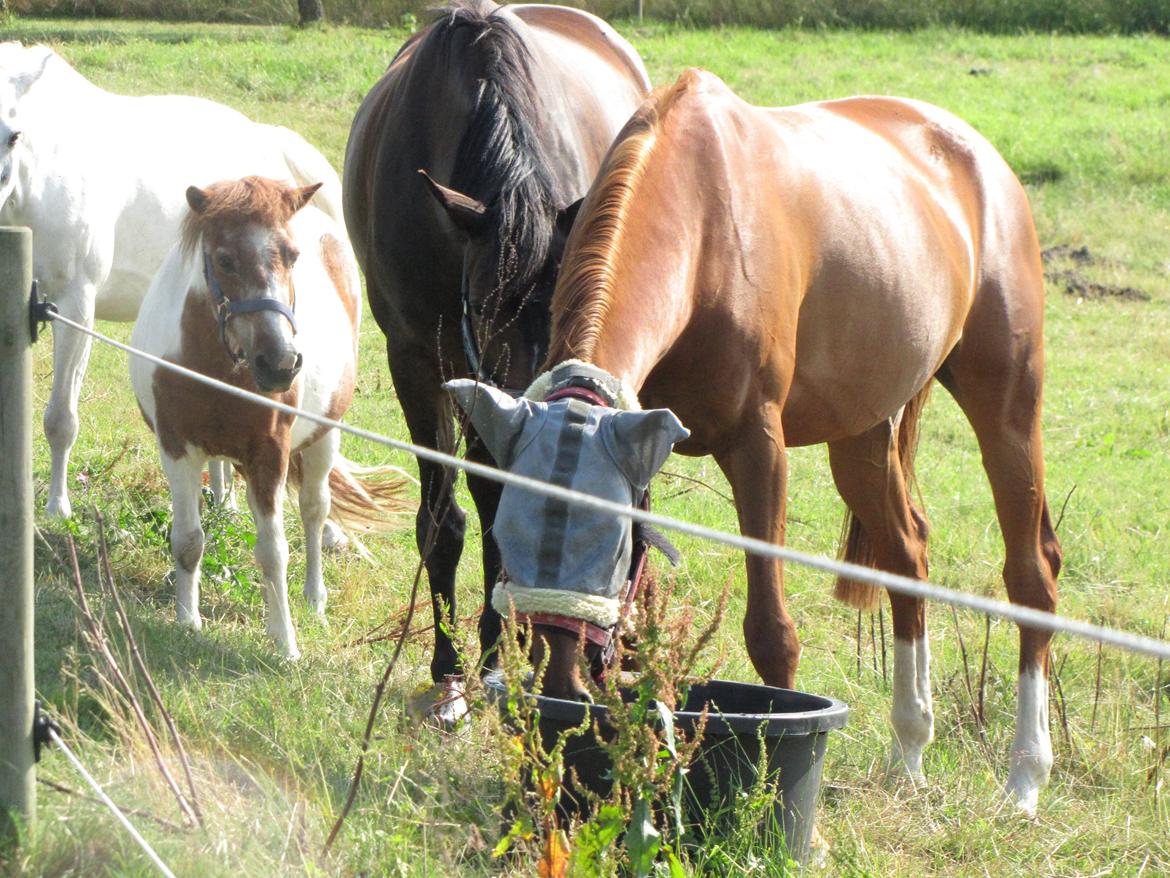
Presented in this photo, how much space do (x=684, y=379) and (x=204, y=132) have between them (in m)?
4.34

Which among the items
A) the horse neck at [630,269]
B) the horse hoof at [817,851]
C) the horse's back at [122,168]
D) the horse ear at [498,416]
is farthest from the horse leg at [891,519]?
the horse's back at [122,168]

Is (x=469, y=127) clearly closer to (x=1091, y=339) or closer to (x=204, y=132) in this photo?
(x=204, y=132)

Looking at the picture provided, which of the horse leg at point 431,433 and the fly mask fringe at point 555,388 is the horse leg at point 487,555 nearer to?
the horse leg at point 431,433

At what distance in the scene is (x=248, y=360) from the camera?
413 cm

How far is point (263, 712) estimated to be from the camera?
11.5 ft

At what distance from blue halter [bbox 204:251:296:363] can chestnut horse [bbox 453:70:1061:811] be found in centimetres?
123

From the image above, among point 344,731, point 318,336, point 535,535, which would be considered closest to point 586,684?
point 535,535

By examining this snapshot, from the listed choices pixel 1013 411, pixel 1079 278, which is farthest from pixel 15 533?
pixel 1079 278

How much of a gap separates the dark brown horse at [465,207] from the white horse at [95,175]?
5.16 feet

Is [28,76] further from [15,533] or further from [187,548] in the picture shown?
[15,533]

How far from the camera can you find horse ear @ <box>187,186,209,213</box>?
14.0 feet

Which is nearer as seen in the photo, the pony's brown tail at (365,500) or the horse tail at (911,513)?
the horse tail at (911,513)

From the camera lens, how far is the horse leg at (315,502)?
17.3 ft

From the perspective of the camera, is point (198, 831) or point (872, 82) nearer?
point (198, 831)
